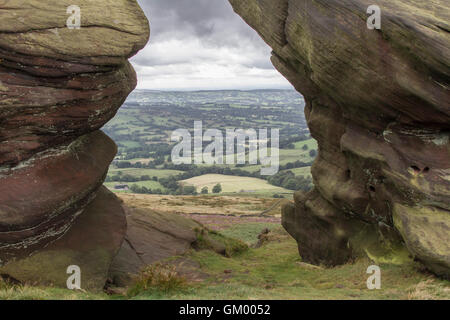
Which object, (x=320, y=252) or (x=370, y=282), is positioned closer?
(x=370, y=282)

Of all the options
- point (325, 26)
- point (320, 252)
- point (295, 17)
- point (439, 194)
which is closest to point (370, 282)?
point (439, 194)

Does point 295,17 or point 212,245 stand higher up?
point 295,17

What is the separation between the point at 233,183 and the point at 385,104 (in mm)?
135446

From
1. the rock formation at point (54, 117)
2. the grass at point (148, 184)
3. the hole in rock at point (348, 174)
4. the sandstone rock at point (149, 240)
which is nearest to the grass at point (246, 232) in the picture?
the sandstone rock at point (149, 240)

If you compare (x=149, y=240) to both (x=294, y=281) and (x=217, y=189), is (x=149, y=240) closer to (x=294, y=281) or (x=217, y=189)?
(x=294, y=281)

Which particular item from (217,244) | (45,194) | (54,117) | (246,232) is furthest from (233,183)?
(54,117)

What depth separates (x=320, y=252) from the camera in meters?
27.4

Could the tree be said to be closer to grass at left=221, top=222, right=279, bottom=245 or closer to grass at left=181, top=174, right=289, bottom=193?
grass at left=181, top=174, right=289, bottom=193

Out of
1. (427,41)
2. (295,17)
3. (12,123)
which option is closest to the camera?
(427,41)

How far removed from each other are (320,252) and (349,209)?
16.4 ft

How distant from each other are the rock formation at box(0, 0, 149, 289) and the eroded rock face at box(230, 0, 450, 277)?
874cm

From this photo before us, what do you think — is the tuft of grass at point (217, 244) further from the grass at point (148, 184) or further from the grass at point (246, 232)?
the grass at point (148, 184)

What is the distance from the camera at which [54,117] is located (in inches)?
718
